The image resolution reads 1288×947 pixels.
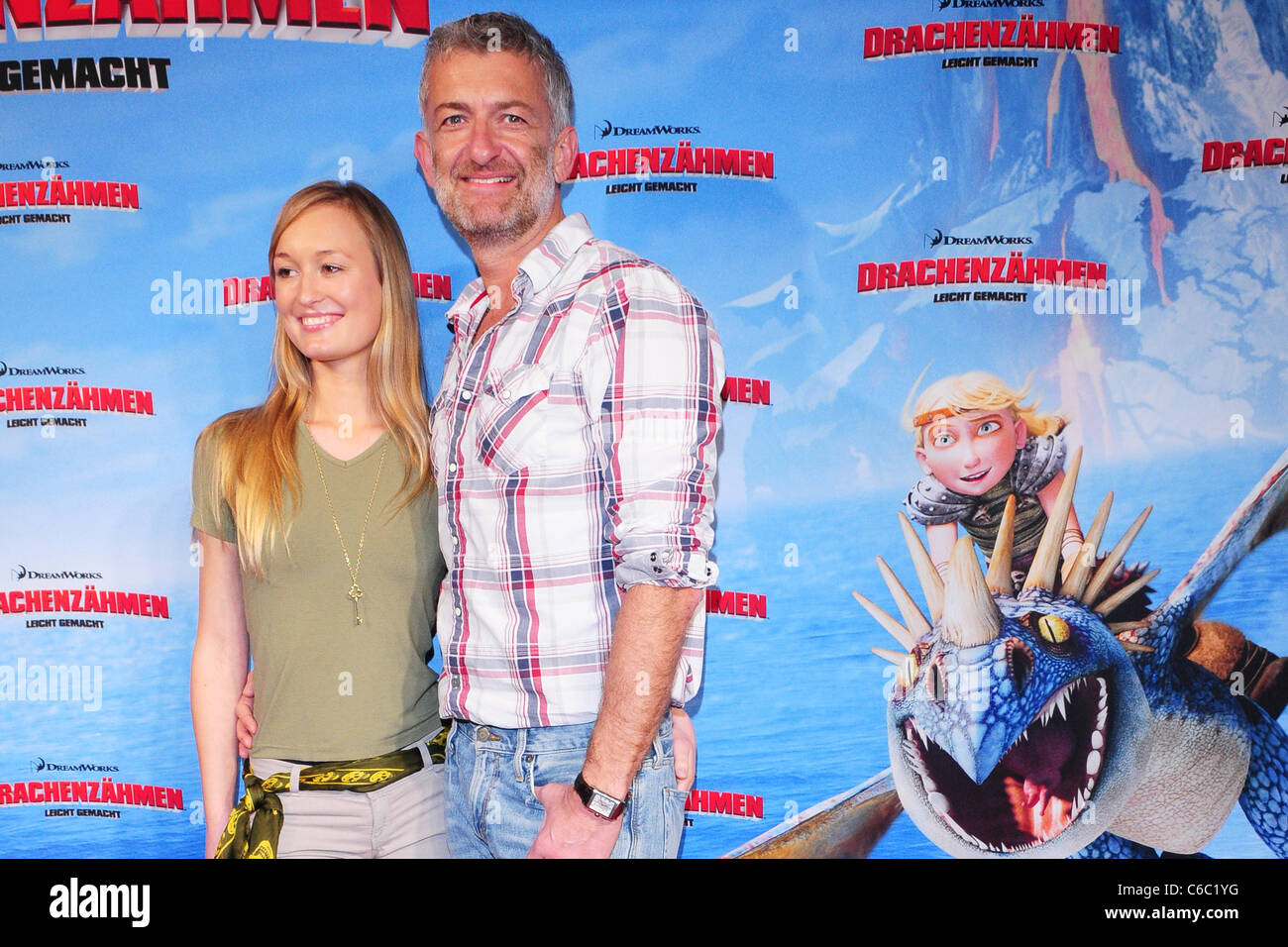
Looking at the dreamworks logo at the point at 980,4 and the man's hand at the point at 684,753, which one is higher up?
the dreamworks logo at the point at 980,4

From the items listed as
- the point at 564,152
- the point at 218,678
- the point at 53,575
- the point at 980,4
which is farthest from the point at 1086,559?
the point at 53,575

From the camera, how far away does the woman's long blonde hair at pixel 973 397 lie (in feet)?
8.45

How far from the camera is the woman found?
1.88m

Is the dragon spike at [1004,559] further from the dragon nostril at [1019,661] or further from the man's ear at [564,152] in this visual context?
the man's ear at [564,152]

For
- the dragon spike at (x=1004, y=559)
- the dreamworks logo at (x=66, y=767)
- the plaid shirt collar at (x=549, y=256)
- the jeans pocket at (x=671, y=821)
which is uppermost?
the plaid shirt collar at (x=549, y=256)

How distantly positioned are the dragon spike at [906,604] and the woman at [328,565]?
118cm

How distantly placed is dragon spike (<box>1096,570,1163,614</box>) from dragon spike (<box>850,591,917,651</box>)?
496mm

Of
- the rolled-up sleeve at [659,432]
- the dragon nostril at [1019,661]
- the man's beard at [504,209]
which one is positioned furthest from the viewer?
the dragon nostril at [1019,661]

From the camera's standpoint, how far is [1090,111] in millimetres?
2586

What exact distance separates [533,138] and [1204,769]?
7.48 ft

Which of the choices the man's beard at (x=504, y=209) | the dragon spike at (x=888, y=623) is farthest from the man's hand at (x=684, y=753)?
the man's beard at (x=504, y=209)

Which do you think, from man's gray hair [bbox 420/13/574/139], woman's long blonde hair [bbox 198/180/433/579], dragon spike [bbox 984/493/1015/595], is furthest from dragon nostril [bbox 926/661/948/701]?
man's gray hair [bbox 420/13/574/139]
